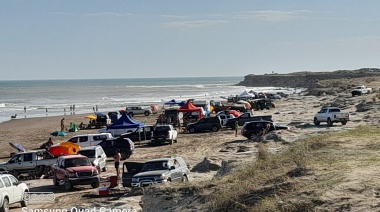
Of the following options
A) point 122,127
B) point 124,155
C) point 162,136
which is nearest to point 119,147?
point 124,155

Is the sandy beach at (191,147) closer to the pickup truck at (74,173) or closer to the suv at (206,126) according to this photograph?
the pickup truck at (74,173)

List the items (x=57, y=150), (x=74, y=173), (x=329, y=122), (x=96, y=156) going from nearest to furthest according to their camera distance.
Answer: (x=74, y=173) → (x=96, y=156) → (x=57, y=150) → (x=329, y=122)

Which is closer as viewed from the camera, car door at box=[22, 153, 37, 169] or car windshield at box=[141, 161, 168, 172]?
car windshield at box=[141, 161, 168, 172]

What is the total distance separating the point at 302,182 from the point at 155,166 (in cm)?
863

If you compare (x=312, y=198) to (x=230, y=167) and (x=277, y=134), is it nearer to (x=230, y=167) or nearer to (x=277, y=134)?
(x=230, y=167)

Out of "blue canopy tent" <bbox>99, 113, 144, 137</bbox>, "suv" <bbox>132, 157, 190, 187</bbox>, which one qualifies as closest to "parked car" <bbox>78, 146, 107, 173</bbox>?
"suv" <bbox>132, 157, 190, 187</bbox>

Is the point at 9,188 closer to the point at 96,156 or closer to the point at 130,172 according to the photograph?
the point at 130,172

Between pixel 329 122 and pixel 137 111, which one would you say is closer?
pixel 329 122

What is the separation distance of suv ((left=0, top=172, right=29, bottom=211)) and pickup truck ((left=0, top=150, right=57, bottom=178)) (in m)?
7.40

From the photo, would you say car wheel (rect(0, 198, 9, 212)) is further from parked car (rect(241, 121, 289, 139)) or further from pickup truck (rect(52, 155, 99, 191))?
parked car (rect(241, 121, 289, 139))

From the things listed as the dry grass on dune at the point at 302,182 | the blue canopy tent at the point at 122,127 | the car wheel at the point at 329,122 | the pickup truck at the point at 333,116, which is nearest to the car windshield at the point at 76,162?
the dry grass on dune at the point at 302,182

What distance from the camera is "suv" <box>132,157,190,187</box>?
18562 millimetres

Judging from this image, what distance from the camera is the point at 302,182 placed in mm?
11953

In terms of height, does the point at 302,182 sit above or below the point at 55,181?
above
